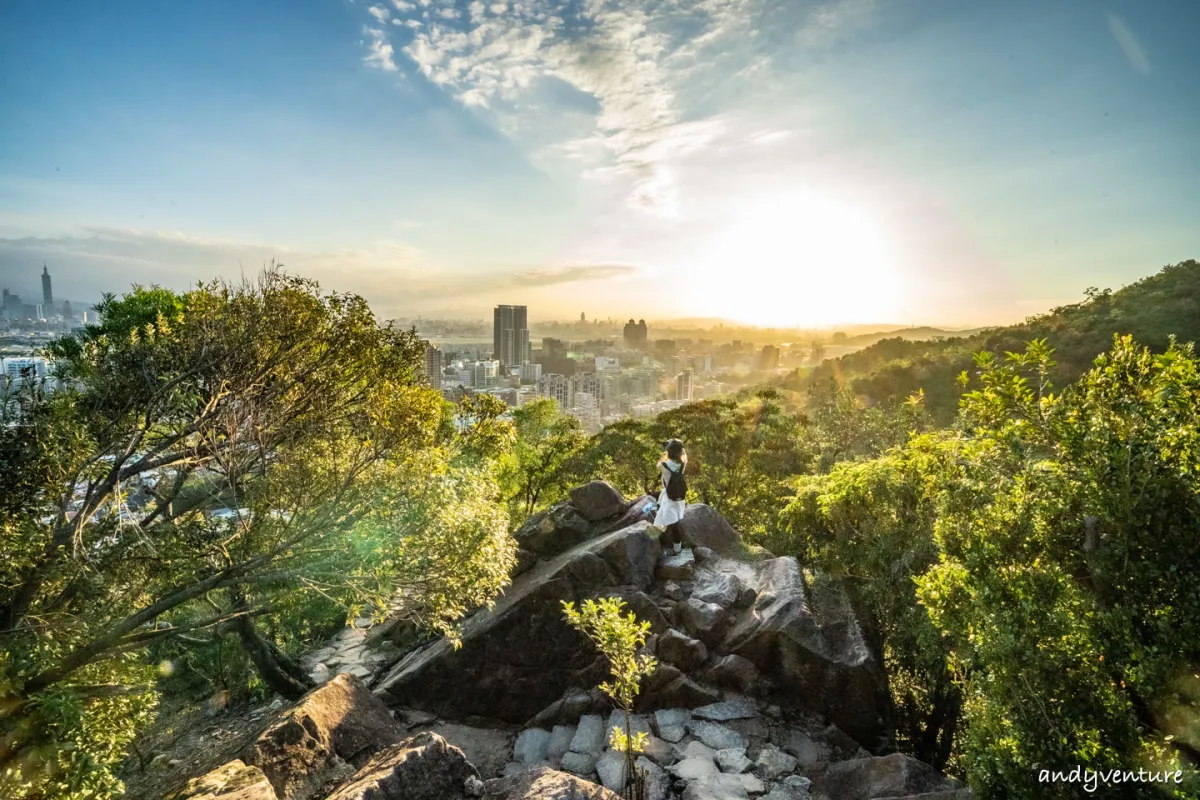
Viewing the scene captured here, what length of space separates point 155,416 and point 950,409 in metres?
57.3

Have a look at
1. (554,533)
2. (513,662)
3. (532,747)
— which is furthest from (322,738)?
(554,533)

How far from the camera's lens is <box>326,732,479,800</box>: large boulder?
22.0 ft

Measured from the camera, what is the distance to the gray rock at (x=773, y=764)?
890 centimetres

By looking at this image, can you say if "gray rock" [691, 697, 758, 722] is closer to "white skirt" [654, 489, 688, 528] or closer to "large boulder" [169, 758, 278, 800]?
"white skirt" [654, 489, 688, 528]

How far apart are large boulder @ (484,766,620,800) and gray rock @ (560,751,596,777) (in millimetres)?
2757

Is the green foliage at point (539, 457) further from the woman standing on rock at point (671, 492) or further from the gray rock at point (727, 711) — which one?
the gray rock at point (727, 711)

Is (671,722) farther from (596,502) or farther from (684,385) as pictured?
(684,385)

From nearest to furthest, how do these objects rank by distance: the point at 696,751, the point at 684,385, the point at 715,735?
the point at 696,751
the point at 715,735
the point at 684,385

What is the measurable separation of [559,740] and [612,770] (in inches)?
66.9

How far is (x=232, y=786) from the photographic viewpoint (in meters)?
6.80

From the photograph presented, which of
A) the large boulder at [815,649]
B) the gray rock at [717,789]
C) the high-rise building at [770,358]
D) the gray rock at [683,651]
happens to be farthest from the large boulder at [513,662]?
the high-rise building at [770,358]

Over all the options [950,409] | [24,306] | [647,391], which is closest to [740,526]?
[950,409]

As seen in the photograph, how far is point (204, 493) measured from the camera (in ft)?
38.1

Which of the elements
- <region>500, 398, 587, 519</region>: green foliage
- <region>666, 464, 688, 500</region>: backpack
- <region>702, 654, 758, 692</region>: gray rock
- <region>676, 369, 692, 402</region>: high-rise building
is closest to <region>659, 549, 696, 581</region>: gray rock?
<region>666, 464, 688, 500</region>: backpack
